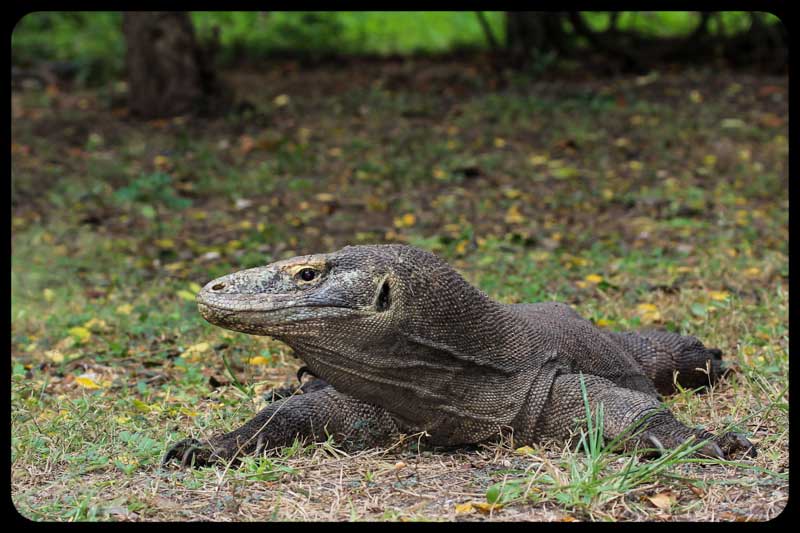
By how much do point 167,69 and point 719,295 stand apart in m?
6.56

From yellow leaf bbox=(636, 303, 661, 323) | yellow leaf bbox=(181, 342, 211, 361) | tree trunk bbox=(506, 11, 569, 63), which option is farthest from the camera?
tree trunk bbox=(506, 11, 569, 63)

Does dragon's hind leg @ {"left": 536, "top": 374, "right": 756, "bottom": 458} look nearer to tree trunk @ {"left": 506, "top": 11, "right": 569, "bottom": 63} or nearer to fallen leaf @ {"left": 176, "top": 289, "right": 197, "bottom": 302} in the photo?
fallen leaf @ {"left": 176, "top": 289, "right": 197, "bottom": 302}

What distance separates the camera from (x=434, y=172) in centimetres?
906

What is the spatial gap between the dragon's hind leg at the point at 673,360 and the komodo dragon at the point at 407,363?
71 centimetres

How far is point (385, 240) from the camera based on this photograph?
7.57m

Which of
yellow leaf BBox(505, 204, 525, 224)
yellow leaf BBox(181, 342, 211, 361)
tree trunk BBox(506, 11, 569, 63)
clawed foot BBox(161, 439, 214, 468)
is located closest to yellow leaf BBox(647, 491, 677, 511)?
clawed foot BBox(161, 439, 214, 468)

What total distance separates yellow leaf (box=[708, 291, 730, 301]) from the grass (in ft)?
0.24

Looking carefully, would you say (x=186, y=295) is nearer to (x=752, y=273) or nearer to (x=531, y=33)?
(x=752, y=273)

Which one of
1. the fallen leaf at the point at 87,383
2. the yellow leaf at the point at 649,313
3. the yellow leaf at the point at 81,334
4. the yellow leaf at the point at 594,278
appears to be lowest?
the yellow leaf at the point at 594,278

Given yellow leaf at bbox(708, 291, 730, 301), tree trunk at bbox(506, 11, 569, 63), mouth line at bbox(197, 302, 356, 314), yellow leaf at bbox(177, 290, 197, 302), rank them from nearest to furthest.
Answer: mouth line at bbox(197, 302, 356, 314)
yellow leaf at bbox(708, 291, 730, 301)
yellow leaf at bbox(177, 290, 197, 302)
tree trunk at bbox(506, 11, 569, 63)

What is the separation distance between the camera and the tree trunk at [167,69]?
10008 millimetres

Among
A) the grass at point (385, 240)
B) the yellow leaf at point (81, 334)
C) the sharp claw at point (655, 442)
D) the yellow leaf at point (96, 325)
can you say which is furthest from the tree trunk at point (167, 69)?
the sharp claw at point (655, 442)

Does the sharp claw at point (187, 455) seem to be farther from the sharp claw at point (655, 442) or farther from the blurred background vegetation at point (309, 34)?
the blurred background vegetation at point (309, 34)

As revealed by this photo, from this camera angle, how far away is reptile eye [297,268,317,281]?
10.8 feet
